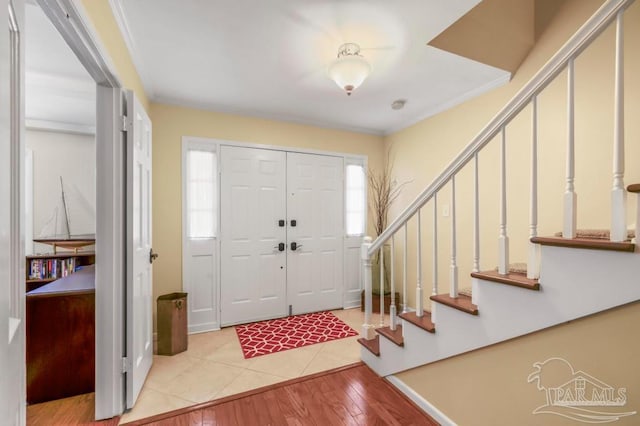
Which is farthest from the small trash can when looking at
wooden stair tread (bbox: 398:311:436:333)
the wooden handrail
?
the wooden handrail

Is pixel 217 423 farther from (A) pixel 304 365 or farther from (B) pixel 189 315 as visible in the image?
(B) pixel 189 315

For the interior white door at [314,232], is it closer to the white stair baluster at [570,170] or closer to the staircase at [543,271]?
the staircase at [543,271]

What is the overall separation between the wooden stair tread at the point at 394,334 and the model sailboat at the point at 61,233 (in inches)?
127

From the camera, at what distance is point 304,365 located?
2244 millimetres

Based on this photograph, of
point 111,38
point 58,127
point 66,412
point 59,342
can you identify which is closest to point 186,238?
point 59,342

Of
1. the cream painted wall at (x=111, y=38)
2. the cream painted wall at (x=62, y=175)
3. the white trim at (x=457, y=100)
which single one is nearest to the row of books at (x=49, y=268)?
the cream painted wall at (x=62, y=175)

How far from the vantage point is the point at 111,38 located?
1.58 metres

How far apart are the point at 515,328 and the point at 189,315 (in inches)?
113

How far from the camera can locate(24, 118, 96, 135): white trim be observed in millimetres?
3213

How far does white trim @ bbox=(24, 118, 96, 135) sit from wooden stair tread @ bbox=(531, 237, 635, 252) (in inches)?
184

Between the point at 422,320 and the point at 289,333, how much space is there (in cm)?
155

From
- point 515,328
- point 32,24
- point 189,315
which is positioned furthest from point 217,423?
point 32,24

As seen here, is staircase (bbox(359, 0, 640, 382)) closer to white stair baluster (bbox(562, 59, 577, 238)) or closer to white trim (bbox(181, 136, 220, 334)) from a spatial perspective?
white stair baluster (bbox(562, 59, 577, 238))

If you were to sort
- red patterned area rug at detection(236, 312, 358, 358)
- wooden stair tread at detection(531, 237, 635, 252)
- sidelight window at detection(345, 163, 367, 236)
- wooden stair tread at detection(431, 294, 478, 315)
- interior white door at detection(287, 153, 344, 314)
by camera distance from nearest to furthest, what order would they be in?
1. wooden stair tread at detection(531, 237, 635, 252)
2. wooden stair tread at detection(431, 294, 478, 315)
3. red patterned area rug at detection(236, 312, 358, 358)
4. interior white door at detection(287, 153, 344, 314)
5. sidelight window at detection(345, 163, 367, 236)
